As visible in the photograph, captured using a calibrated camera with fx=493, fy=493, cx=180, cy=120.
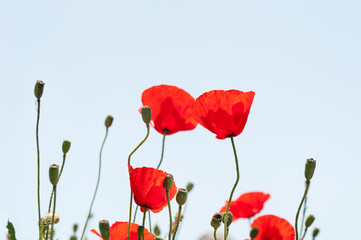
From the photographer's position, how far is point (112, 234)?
1563mm

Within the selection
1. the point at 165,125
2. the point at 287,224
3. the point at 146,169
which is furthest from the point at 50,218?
the point at 287,224

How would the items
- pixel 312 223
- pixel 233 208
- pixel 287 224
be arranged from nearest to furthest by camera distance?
pixel 312 223 → pixel 287 224 → pixel 233 208

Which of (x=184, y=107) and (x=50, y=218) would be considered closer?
(x=50, y=218)

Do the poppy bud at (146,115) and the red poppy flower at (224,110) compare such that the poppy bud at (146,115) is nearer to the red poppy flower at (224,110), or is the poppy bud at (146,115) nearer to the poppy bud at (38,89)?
the red poppy flower at (224,110)

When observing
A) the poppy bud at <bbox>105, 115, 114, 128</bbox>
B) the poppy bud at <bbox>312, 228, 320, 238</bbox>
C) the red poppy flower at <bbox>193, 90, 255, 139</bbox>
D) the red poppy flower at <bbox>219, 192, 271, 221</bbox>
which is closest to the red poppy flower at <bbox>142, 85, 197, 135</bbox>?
the poppy bud at <bbox>105, 115, 114, 128</bbox>

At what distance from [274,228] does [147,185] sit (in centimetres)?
60

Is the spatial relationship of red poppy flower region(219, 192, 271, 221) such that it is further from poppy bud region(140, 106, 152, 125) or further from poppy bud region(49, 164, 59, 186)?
poppy bud region(49, 164, 59, 186)

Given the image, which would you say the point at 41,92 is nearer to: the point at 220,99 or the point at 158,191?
the point at 158,191

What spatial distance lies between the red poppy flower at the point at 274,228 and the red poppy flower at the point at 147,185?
50cm

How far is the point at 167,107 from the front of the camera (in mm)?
2150

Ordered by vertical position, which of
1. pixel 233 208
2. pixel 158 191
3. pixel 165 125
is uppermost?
pixel 165 125

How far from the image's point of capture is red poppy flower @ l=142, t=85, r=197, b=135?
2129mm

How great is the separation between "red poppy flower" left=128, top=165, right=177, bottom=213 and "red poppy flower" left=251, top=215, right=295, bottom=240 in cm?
50

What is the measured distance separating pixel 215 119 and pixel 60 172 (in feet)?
1.84
